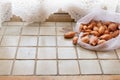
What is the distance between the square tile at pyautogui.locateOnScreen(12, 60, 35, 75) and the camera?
3.77 ft

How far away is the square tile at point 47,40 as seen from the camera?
1.37m

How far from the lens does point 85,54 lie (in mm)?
1293

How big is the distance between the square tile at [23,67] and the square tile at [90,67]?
0.24m

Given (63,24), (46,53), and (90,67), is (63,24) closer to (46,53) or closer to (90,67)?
(46,53)

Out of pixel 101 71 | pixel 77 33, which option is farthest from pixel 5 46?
pixel 101 71

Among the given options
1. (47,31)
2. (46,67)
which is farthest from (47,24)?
(46,67)

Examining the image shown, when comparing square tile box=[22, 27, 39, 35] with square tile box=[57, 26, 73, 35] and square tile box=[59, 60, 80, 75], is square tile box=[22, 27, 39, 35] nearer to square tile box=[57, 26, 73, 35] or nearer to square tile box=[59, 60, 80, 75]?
square tile box=[57, 26, 73, 35]

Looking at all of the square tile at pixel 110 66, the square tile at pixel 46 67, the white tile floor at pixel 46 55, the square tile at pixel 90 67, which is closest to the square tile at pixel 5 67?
the white tile floor at pixel 46 55

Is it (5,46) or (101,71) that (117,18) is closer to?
(101,71)

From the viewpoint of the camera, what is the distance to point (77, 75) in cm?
114

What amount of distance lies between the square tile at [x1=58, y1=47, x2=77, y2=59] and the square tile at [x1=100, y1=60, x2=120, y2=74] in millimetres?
152

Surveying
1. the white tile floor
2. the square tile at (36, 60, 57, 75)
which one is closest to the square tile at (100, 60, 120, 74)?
the white tile floor

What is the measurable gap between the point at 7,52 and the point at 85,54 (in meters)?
0.41

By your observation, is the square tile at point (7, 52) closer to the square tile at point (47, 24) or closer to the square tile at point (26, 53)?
the square tile at point (26, 53)
